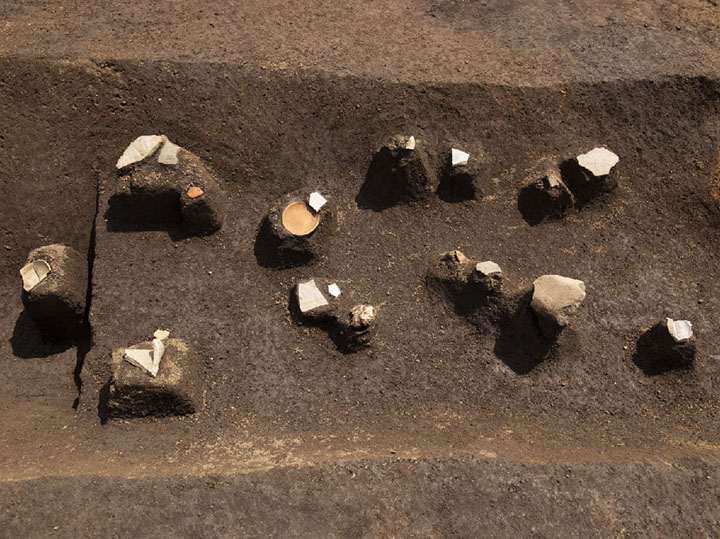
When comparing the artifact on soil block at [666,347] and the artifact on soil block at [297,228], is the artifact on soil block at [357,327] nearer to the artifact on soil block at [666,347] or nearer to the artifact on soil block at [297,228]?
the artifact on soil block at [297,228]

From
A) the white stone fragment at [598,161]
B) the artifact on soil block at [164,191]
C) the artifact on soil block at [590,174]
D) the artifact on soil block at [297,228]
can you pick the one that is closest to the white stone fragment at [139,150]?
the artifact on soil block at [164,191]

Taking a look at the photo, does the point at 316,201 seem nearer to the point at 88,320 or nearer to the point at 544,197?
the point at 544,197

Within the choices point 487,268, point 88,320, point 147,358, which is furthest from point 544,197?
point 88,320

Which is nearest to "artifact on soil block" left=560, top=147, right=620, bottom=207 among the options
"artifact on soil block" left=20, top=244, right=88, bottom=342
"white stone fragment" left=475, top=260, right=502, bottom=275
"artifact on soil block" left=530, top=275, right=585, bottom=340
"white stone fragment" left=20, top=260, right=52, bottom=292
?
"artifact on soil block" left=530, top=275, right=585, bottom=340

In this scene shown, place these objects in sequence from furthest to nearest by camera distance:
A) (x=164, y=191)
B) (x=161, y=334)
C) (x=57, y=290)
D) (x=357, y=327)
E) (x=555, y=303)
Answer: (x=164, y=191) < (x=57, y=290) < (x=161, y=334) < (x=357, y=327) < (x=555, y=303)

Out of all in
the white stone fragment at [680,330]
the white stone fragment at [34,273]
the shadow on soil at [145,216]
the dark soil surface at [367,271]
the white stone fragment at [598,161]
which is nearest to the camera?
the dark soil surface at [367,271]

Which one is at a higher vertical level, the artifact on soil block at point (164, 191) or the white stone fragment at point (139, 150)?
the white stone fragment at point (139, 150)
